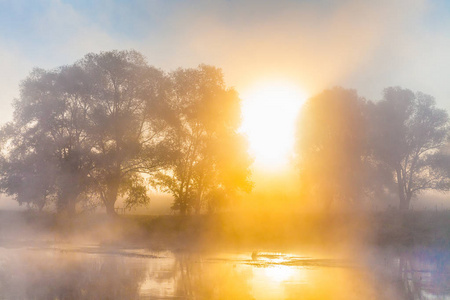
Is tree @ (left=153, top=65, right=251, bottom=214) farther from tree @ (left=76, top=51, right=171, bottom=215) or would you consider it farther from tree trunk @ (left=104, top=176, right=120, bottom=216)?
tree trunk @ (left=104, top=176, right=120, bottom=216)

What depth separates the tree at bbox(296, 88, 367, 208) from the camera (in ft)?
214

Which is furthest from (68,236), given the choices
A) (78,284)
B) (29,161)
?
(78,284)

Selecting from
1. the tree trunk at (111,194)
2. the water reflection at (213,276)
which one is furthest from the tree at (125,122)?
the water reflection at (213,276)

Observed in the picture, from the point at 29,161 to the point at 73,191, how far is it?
5.61 m

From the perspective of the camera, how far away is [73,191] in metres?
55.8

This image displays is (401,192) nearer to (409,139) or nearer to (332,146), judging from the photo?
(409,139)

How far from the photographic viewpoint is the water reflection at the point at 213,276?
2302 cm

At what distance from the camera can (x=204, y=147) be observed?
58.5 metres

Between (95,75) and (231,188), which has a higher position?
(95,75)

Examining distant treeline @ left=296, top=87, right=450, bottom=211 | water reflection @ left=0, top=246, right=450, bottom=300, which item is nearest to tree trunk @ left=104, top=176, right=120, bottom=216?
water reflection @ left=0, top=246, right=450, bottom=300

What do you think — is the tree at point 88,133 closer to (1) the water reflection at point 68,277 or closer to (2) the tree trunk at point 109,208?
(2) the tree trunk at point 109,208

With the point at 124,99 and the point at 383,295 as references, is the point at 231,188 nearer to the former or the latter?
the point at 124,99

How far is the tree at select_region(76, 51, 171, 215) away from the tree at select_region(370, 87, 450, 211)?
2798cm

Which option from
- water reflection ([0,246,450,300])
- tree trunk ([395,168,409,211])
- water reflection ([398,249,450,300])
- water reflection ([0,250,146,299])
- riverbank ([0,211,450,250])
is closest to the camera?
water reflection ([0,250,146,299])
